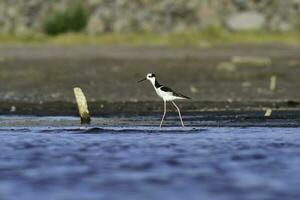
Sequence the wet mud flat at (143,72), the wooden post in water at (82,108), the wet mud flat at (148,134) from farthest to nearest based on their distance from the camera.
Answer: the wet mud flat at (143,72)
the wooden post in water at (82,108)
the wet mud flat at (148,134)

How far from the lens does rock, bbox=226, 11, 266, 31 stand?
139 feet

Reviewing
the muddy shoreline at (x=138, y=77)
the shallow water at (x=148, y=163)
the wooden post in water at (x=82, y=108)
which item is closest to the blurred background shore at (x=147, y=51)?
the muddy shoreline at (x=138, y=77)

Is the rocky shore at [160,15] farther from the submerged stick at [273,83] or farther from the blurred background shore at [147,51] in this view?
the submerged stick at [273,83]

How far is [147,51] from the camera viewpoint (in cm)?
3578

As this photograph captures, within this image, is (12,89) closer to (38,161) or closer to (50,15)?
(38,161)

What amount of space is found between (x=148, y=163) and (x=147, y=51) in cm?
2272

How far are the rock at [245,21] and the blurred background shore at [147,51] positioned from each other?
34mm

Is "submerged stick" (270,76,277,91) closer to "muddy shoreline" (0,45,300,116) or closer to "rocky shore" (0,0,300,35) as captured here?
"muddy shoreline" (0,45,300,116)

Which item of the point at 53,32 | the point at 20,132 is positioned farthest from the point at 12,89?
the point at 53,32

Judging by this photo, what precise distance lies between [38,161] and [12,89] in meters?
12.1

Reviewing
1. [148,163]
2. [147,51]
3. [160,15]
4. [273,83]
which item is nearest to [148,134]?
[148,163]

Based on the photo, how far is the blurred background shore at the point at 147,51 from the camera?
23250 mm

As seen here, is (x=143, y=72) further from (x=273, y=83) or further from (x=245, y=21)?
(x=245, y=21)

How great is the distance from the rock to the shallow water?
25372 millimetres
